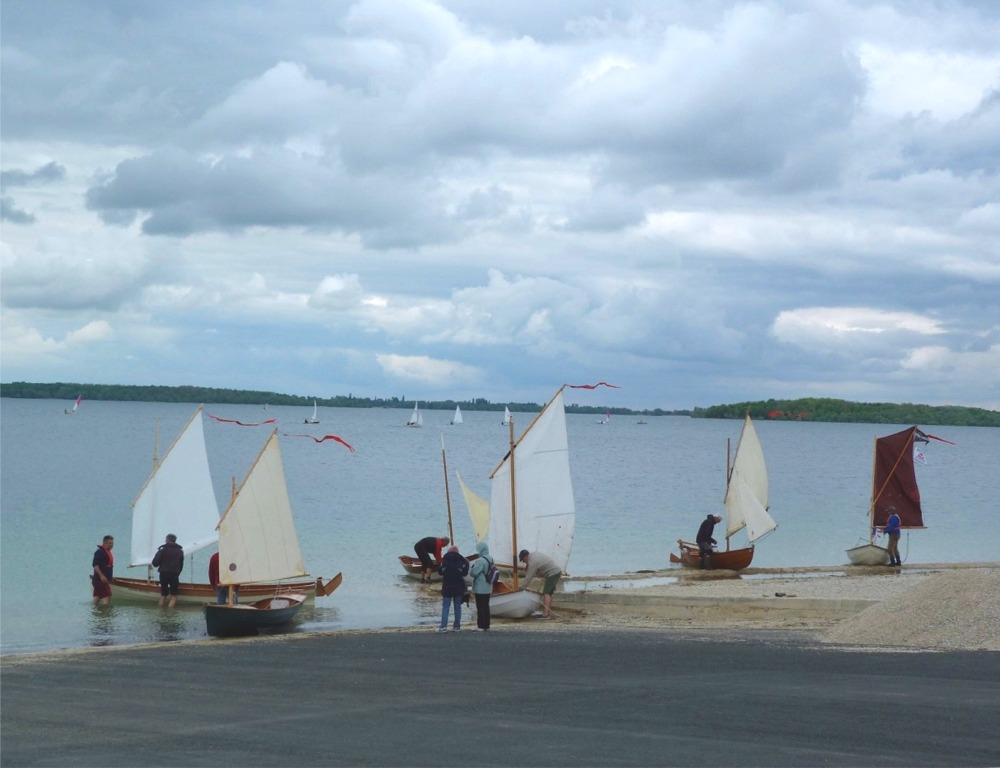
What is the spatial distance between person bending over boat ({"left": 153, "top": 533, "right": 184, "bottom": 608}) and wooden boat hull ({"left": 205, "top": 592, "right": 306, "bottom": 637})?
337 centimetres

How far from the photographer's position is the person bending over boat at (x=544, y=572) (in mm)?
22281

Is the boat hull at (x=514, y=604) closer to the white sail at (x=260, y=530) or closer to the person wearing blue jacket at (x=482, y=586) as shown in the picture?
the person wearing blue jacket at (x=482, y=586)

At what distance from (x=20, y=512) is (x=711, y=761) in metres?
41.7

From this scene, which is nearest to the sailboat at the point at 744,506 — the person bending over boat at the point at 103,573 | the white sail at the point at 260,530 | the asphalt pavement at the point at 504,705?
the white sail at the point at 260,530

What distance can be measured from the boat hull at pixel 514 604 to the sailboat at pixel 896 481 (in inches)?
603

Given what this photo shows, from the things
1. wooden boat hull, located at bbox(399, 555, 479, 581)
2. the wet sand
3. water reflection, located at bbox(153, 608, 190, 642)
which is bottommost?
water reflection, located at bbox(153, 608, 190, 642)

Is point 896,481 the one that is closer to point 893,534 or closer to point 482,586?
point 893,534

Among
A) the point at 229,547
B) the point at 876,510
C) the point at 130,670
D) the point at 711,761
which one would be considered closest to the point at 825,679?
the point at 711,761

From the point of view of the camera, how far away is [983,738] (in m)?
10.9

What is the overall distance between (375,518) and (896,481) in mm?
22532

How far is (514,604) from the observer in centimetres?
2233

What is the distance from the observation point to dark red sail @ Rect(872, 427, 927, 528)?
34.4 metres

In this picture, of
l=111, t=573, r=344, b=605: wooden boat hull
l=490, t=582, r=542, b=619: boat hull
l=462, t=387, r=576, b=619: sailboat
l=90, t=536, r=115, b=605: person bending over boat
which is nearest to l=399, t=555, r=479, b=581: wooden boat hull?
l=111, t=573, r=344, b=605: wooden boat hull

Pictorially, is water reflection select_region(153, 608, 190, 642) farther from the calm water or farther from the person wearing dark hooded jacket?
the person wearing dark hooded jacket
